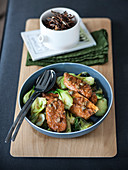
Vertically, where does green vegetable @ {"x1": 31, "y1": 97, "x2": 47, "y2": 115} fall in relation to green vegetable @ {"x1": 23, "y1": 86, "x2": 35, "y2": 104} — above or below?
below

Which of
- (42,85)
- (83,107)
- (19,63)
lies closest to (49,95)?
(42,85)

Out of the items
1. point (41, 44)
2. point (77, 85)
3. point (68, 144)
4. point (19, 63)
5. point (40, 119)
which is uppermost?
point (41, 44)

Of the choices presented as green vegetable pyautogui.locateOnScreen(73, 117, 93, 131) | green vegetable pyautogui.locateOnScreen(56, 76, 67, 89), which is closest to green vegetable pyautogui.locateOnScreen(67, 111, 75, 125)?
green vegetable pyautogui.locateOnScreen(73, 117, 93, 131)

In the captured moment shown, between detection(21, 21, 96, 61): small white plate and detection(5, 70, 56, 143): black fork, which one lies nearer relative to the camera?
detection(5, 70, 56, 143): black fork

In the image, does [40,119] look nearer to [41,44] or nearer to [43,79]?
[43,79]

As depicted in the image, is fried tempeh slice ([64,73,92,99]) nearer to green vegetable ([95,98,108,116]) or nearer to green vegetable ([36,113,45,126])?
green vegetable ([95,98,108,116])

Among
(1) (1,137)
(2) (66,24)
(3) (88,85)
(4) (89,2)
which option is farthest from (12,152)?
(4) (89,2)
